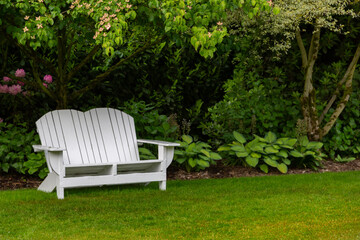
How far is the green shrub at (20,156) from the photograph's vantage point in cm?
604

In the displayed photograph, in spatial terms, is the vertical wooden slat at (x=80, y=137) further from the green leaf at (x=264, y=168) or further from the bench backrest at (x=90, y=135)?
the green leaf at (x=264, y=168)

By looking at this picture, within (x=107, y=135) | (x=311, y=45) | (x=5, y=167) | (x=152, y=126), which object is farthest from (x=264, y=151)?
(x=5, y=167)

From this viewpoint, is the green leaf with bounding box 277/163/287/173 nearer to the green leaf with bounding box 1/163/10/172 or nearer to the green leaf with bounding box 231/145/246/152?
the green leaf with bounding box 231/145/246/152

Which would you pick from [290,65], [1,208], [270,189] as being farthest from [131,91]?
[1,208]

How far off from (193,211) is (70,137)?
180cm

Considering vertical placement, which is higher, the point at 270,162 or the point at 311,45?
the point at 311,45

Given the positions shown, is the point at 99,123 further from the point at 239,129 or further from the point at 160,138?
the point at 239,129

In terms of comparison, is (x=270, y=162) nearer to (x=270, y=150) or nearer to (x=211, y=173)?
(x=270, y=150)

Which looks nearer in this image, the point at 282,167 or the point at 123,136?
the point at 123,136

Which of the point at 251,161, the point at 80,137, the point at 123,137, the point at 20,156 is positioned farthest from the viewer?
the point at 251,161

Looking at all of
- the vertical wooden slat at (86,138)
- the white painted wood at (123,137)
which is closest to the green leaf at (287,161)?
the white painted wood at (123,137)

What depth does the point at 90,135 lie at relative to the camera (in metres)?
5.83

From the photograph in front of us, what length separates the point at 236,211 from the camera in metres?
4.52

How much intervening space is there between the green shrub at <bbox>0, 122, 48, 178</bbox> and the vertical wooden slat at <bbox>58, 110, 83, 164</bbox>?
1.98 feet
